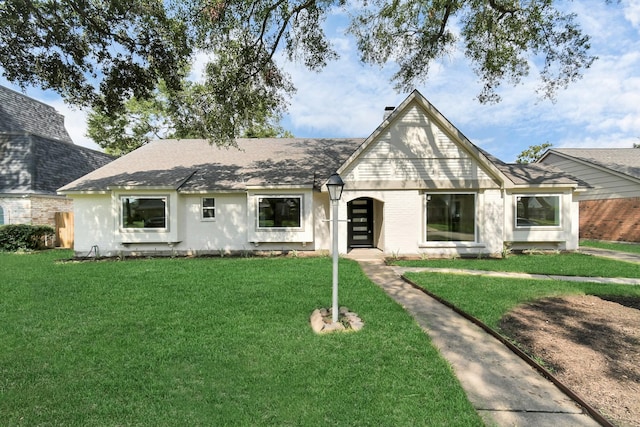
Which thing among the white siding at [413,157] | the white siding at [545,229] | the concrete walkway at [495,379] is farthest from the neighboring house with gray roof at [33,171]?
the white siding at [545,229]

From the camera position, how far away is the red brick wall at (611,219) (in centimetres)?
1694

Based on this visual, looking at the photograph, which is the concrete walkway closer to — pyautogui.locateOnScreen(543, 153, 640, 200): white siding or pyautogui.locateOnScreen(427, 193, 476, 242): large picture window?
pyautogui.locateOnScreen(427, 193, 476, 242): large picture window

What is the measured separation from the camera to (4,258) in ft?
40.7

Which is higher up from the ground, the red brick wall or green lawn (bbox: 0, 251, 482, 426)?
the red brick wall

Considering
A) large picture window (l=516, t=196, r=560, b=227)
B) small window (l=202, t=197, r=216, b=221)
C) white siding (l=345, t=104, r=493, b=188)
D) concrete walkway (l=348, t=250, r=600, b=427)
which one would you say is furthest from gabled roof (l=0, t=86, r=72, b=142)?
large picture window (l=516, t=196, r=560, b=227)

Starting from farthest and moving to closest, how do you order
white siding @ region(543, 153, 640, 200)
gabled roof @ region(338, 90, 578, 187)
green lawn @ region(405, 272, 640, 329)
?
1. white siding @ region(543, 153, 640, 200)
2. gabled roof @ region(338, 90, 578, 187)
3. green lawn @ region(405, 272, 640, 329)

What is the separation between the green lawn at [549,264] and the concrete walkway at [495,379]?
5.01 metres

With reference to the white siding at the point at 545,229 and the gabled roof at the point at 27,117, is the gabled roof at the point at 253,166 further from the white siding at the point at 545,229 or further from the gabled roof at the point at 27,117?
the gabled roof at the point at 27,117

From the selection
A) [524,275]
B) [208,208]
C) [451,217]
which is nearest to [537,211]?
[451,217]

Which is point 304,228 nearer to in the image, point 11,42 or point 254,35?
point 254,35

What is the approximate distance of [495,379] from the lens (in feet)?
12.1

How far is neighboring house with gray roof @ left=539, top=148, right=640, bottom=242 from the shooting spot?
17109 mm

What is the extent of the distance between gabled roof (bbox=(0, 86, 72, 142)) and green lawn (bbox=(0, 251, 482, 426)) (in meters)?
21.0

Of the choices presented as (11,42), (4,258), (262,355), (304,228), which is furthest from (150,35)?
(4,258)
